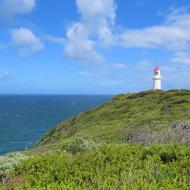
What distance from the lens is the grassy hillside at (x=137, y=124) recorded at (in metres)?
15.9

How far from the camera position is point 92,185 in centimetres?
762

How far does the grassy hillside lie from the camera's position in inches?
628

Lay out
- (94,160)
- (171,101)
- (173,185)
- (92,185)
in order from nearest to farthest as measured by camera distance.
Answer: (173,185) < (92,185) < (94,160) < (171,101)

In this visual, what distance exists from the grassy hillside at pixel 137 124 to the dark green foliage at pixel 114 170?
352 cm

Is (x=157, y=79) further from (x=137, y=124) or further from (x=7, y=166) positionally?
(x=7, y=166)

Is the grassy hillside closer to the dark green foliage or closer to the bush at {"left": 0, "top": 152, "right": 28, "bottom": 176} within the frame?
the dark green foliage

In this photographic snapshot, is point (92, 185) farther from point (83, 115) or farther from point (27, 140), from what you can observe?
point (27, 140)

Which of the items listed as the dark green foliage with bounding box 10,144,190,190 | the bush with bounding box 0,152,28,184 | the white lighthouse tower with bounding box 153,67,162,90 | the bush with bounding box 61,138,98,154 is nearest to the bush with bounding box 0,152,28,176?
the bush with bounding box 0,152,28,184

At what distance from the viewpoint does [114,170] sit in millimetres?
8469

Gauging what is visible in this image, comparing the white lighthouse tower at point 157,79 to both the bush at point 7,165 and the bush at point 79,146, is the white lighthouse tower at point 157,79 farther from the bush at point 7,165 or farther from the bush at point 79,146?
the bush at point 7,165

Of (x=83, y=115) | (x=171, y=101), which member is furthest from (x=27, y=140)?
(x=171, y=101)

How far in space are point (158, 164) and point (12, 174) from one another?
3764 mm

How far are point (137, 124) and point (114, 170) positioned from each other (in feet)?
53.4

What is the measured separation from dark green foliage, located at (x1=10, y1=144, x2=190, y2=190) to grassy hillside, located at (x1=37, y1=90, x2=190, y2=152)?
3.52 metres
